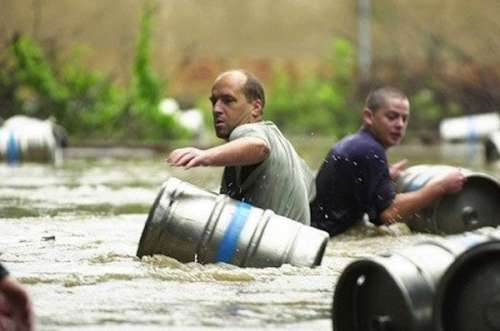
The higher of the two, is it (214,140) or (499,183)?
(499,183)

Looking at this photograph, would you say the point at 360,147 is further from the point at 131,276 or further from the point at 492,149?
the point at 492,149

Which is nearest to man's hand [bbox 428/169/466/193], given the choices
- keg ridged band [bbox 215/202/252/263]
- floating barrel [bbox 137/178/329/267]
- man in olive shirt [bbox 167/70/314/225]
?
man in olive shirt [bbox 167/70/314/225]

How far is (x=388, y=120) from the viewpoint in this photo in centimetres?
795

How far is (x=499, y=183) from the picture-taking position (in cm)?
782

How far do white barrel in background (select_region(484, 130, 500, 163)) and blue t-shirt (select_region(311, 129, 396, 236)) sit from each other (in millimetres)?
7092

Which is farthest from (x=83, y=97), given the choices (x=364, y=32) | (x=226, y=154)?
(x=226, y=154)

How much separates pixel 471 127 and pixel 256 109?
12.7m

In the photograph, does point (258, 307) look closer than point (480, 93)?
Yes

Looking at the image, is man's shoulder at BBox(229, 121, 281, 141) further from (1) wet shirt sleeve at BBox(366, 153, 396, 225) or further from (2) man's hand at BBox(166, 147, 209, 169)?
(1) wet shirt sleeve at BBox(366, 153, 396, 225)

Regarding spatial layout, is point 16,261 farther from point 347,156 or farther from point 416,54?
point 416,54

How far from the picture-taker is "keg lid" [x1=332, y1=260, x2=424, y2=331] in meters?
4.00

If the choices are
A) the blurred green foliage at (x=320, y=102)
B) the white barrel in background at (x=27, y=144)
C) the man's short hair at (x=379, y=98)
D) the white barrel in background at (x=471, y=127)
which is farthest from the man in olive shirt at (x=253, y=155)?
the blurred green foliage at (x=320, y=102)

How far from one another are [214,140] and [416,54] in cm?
655

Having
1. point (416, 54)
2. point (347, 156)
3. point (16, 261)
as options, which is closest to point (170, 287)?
point (16, 261)
